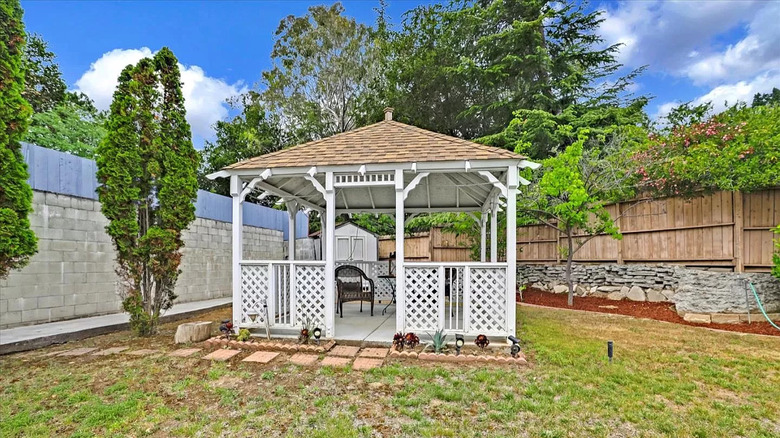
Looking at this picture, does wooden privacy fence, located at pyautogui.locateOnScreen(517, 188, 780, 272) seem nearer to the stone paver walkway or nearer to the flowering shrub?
Answer: the flowering shrub

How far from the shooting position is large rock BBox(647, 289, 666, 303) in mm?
7875

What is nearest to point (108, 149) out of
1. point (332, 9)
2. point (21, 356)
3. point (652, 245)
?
point (21, 356)

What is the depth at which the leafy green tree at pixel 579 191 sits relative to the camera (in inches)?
297

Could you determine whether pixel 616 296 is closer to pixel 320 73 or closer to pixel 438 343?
pixel 438 343

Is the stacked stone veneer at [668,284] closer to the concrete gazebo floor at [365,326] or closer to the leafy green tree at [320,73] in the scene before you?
the concrete gazebo floor at [365,326]

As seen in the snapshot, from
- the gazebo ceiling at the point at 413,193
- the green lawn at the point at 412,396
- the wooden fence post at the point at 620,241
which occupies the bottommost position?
the green lawn at the point at 412,396

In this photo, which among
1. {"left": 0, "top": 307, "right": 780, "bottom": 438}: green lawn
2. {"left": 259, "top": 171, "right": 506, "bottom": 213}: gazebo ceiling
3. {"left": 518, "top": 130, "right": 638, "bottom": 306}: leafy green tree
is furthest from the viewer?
{"left": 518, "top": 130, "right": 638, "bottom": 306}: leafy green tree

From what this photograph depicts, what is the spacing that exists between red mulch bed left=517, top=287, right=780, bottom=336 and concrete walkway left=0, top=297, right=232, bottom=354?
26.7 ft

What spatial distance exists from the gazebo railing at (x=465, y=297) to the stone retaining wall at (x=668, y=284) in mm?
4064

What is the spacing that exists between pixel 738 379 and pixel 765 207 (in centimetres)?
432

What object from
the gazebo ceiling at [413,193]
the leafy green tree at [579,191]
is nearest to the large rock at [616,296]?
the leafy green tree at [579,191]

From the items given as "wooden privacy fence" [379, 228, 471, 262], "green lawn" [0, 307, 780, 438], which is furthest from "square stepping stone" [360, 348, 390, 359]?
"wooden privacy fence" [379, 228, 471, 262]

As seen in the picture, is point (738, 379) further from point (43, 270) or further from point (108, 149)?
point (43, 270)

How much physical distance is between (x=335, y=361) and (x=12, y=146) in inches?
173
